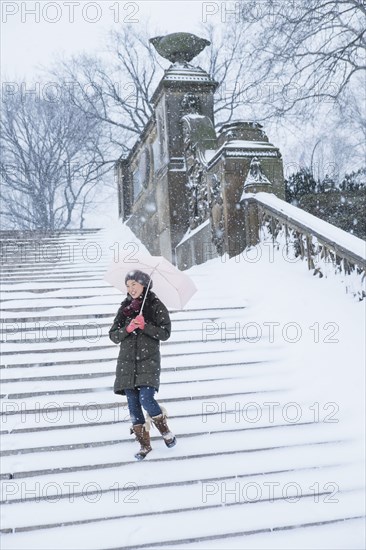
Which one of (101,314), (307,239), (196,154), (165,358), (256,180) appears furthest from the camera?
(196,154)

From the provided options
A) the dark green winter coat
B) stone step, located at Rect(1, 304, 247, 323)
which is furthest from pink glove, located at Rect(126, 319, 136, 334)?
stone step, located at Rect(1, 304, 247, 323)

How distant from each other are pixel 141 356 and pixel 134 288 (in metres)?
0.52

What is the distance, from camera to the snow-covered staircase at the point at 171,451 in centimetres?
391

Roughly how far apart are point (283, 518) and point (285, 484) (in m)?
0.34

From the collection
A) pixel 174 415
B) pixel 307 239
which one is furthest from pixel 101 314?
pixel 307 239

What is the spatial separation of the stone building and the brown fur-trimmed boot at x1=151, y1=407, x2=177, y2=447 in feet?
15.4

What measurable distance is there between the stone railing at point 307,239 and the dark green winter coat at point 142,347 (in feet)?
8.12

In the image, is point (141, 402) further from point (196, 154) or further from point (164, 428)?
point (196, 154)

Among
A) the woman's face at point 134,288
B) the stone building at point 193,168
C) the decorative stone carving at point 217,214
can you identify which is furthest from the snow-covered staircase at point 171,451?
the stone building at point 193,168

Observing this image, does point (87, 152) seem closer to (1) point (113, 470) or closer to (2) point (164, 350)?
(2) point (164, 350)

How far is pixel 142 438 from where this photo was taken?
4.46 meters

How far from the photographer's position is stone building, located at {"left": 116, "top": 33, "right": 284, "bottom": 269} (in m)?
8.88

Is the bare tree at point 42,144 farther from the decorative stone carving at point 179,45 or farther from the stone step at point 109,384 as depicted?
the stone step at point 109,384

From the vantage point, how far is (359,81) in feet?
102
